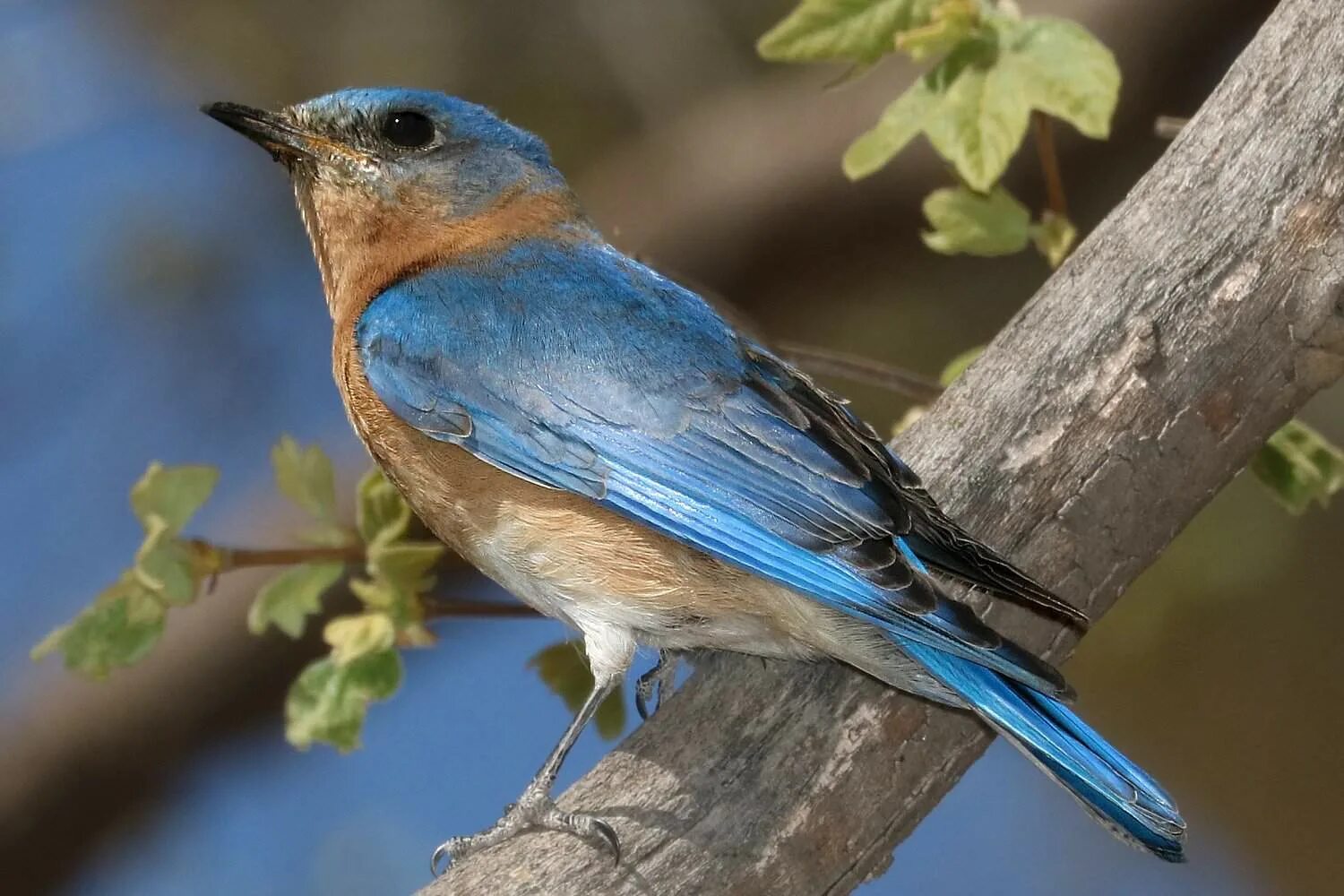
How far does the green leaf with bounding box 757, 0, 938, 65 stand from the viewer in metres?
3.17

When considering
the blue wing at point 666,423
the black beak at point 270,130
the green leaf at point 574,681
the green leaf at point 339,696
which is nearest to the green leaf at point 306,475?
the blue wing at point 666,423

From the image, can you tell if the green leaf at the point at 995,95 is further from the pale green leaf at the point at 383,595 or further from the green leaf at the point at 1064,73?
the pale green leaf at the point at 383,595

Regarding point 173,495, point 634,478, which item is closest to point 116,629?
point 173,495

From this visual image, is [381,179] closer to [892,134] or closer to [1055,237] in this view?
[892,134]

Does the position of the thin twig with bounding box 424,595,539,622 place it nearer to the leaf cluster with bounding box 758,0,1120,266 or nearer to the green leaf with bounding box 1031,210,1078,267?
the leaf cluster with bounding box 758,0,1120,266

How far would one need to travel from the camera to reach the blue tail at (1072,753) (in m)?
2.69

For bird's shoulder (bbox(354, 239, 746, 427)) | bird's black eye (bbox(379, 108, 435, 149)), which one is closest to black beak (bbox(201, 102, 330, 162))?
bird's black eye (bbox(379, 108, 435, 149))

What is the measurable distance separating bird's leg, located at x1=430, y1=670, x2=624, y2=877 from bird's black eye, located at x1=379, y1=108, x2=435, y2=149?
1.14m

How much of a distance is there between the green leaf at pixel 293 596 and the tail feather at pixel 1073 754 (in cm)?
107

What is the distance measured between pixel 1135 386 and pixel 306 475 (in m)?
1.45

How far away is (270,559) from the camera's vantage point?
321cm

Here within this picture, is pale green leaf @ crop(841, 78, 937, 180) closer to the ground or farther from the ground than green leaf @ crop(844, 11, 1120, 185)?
closer to the ground

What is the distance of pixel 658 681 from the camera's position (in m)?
3.53

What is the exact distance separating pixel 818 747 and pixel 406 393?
95 centimetres
